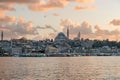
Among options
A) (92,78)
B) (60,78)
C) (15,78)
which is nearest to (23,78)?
(15,78)

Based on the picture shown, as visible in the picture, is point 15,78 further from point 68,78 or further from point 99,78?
point 99,78

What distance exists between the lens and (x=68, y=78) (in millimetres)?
69438

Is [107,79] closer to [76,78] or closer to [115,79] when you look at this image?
[115,79]

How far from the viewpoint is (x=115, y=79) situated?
64.2m

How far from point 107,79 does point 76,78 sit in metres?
6.10

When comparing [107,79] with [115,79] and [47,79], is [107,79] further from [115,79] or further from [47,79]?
[47,79]

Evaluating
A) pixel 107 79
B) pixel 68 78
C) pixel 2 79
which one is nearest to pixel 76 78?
pixel 68 78

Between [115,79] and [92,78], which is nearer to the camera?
[115,79]

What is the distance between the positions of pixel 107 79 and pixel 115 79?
5.57 ft

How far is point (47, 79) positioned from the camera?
6731 centimetres

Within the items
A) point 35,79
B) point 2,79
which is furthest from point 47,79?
point 2,79

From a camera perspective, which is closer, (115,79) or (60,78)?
(115,79)

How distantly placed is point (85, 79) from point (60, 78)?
4.35 meters

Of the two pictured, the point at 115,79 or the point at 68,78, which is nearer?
the point at 115,79
